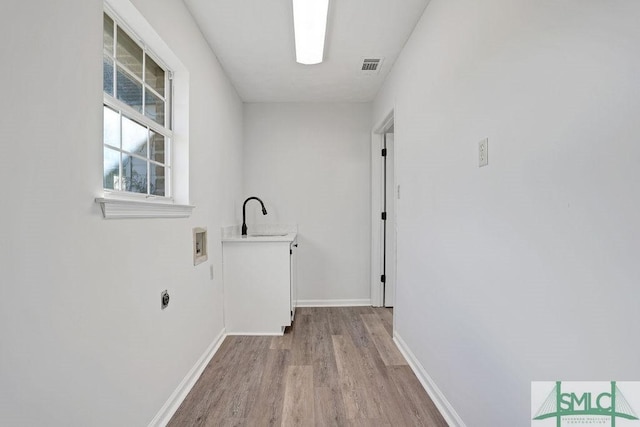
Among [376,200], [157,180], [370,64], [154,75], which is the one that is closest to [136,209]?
[157,180]

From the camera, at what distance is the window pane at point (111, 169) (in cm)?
136

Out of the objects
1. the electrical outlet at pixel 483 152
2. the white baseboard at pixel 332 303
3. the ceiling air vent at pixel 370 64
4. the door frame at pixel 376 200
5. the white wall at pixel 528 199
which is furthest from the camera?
the white baseboard at pixel 332 303

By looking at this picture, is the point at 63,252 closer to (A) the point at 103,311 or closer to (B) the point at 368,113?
(A) the point at 103,311

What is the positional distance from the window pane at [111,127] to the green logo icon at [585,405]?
1.95 meters

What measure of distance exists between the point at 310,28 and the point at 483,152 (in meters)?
1.49

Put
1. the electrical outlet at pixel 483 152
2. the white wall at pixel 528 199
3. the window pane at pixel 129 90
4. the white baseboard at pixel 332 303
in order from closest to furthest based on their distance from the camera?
the white wall at pixel 528 199
the electrical outlet at pixel 483 152
the window pane at pixel 129 90
the white baseboard at pixel 332 303

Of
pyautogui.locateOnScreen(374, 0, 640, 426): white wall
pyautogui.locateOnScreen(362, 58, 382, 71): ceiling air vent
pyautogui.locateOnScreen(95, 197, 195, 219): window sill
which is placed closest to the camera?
pyautogui.locateOnScreen(374, 0, 640, 426): white wall

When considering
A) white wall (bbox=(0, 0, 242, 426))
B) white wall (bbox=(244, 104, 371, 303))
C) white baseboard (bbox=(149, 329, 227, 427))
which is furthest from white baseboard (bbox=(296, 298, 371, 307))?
white wall (bbox=(0, 0, 242, 426))

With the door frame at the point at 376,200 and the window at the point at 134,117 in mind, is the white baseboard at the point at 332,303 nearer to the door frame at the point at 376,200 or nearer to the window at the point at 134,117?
the door frame at the point at 376,200

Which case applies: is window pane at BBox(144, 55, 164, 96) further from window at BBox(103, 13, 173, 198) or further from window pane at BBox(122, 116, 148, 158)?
window pane at BBox(122, 116, 148, 158)

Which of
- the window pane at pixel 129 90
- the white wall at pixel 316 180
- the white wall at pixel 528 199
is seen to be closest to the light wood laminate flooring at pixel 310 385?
the white wall at pixel 528 199

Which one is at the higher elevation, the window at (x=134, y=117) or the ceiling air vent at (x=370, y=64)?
the ceiling air vent at (x=370, y=64)

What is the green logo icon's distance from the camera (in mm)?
810

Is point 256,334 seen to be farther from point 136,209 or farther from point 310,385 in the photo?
point 136,209
